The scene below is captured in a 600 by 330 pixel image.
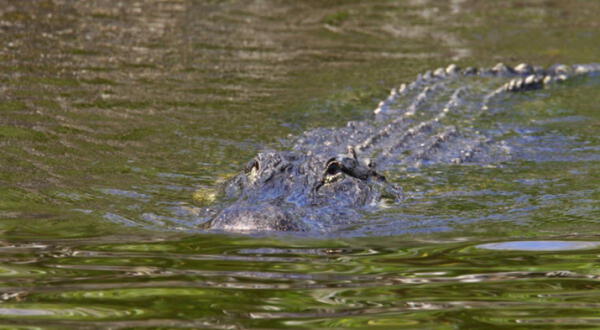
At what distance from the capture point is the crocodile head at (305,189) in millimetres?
4953

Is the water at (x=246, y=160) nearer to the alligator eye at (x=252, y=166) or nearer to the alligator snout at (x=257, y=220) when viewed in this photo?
the alligator snout at (x=257, y=220)

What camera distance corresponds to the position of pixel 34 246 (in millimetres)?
4230

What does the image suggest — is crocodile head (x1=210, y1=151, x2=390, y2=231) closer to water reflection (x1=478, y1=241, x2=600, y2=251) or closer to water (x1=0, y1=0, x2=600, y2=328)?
water (x1=0, y1=0, x2=600, y2=328)

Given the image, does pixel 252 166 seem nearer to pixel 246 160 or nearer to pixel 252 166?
pixel 252 166

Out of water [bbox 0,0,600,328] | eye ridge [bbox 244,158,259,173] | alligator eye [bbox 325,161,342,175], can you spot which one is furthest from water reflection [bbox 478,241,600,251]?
eye ridge [bbox 244,158,259,173]

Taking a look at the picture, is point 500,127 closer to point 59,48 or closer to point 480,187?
point 480,187

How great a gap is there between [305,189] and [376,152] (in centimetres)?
185

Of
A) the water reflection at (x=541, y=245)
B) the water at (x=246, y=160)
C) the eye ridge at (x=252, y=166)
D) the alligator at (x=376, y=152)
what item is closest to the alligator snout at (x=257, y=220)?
the alligator at (x=376, y=152)

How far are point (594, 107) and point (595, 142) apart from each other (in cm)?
157

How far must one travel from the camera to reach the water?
3281 mm

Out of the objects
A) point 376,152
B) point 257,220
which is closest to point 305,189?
point 257,220

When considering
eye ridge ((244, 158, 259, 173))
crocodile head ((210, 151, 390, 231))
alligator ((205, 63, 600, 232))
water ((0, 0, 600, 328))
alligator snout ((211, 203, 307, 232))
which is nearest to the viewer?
water ((0, 0, 600, 328))

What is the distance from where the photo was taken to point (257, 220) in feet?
15.1

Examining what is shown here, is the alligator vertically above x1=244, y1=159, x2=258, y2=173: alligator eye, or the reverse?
x1=244, y1=159, x2=258, y2=173: alligator eye
